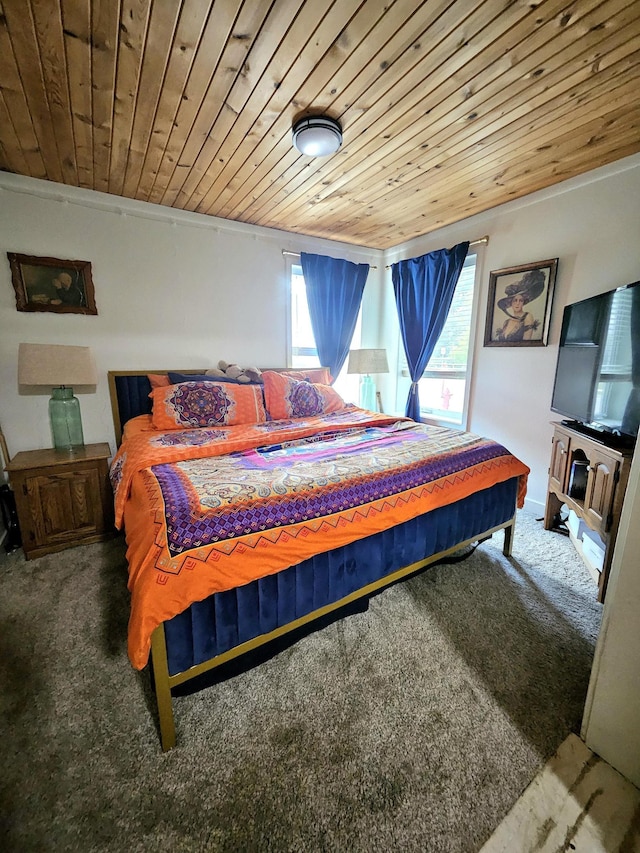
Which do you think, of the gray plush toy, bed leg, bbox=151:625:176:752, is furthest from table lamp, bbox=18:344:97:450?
bed leg, bbox=151:625:176:752

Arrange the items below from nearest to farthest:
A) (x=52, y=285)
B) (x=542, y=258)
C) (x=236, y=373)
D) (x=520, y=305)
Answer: (x=52, y=285) < (x=542, y=258) < (x=520, y=305) < (x=236, y=373)

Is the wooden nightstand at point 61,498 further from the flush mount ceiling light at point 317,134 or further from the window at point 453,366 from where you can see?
the window at point 453,366

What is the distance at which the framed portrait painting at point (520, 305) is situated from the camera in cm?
249

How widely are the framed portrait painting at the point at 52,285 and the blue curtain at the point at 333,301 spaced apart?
190 centimetres

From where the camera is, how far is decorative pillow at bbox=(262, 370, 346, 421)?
2678 mm

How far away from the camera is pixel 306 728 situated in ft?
3.70

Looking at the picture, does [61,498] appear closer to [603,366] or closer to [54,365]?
[54,365]

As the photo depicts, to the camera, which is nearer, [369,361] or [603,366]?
[603,366]

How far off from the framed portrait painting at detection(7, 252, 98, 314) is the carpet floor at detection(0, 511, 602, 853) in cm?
190

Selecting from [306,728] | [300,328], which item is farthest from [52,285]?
[306,728]

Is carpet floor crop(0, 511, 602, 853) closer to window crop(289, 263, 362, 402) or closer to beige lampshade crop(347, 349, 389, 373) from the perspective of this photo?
beige lampshade crop(347, 349, 389, 373)

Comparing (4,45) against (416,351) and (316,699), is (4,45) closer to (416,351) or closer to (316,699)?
(316,699)

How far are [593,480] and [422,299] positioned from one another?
232 cm

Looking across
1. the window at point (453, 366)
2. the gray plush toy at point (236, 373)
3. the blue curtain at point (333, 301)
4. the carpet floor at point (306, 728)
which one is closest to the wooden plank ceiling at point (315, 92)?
the window at point (453, 366)
